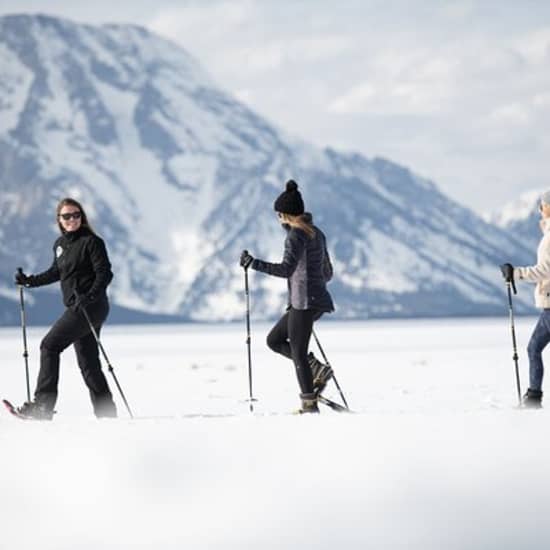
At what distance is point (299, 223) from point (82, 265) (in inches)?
71.1

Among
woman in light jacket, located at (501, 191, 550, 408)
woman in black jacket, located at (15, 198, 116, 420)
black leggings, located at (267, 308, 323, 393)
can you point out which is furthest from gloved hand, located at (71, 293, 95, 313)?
woman in light jacket, located at (501, 191, 550, 408)

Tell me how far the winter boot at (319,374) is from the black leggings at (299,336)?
0.35ft

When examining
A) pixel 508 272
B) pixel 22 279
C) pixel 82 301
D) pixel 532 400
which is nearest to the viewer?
pixel 82 301

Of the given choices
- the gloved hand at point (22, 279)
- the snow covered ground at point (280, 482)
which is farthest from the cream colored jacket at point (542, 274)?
the gloved hand at point (22, 279)

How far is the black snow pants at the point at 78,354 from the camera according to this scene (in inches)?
344

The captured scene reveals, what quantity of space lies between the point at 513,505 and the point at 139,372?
16.3 m

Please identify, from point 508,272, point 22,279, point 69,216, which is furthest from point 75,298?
point 508,272

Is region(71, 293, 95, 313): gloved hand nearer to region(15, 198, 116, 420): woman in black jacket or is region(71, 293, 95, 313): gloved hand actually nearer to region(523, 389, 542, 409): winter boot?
region(15, 198, 116, 420): woman in black jacket

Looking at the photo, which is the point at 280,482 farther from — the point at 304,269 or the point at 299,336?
the point at 304,269

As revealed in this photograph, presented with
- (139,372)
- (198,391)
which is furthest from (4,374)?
(198,391)

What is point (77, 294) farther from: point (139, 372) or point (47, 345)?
point (139, 372)

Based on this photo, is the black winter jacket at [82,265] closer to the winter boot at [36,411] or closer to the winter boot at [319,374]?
the winter boot at [36,411]

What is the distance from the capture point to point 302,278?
891 centimetres

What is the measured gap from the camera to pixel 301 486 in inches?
225
